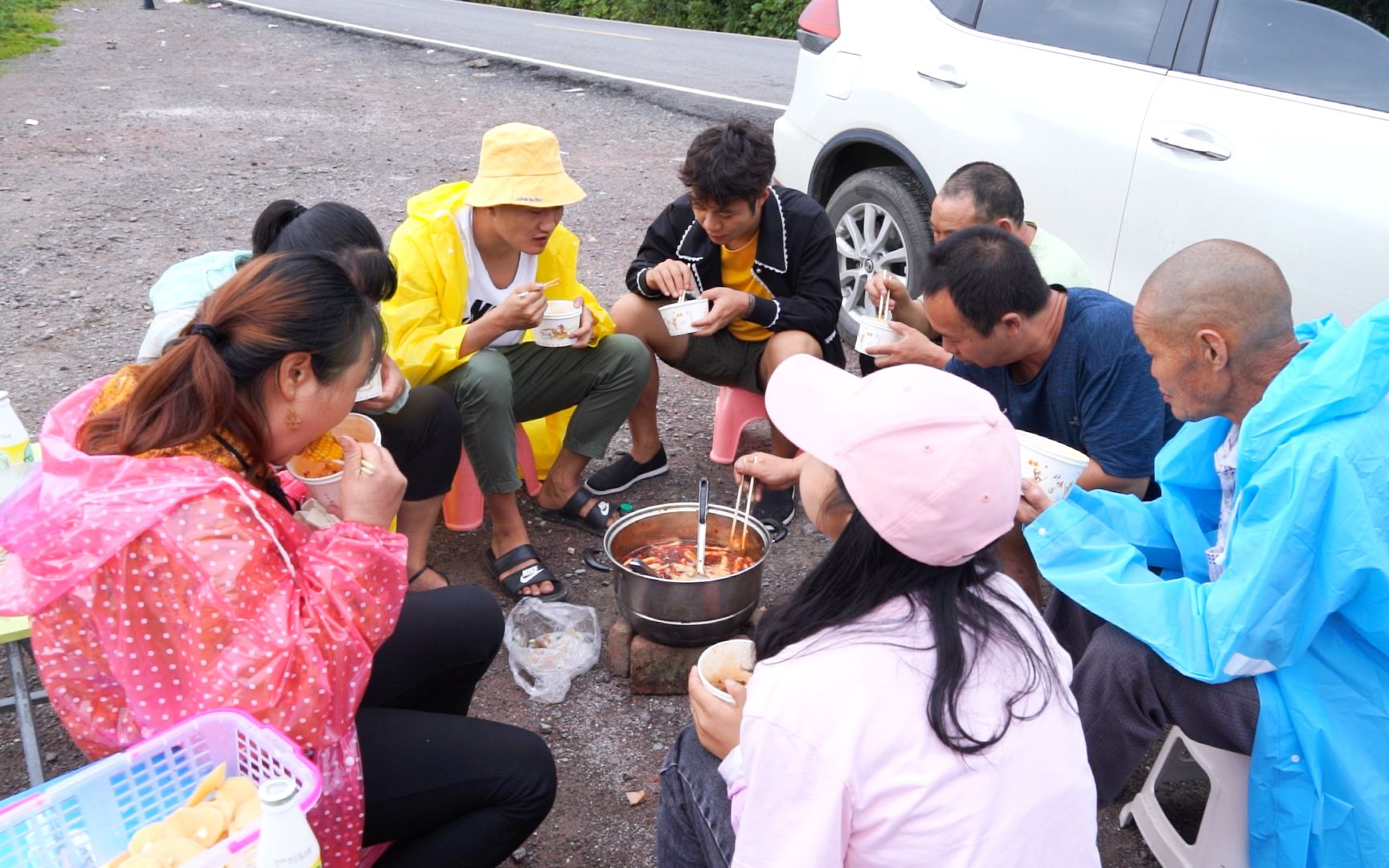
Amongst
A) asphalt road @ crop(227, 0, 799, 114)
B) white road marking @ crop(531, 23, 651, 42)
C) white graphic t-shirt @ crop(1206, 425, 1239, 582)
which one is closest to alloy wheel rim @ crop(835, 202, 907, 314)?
white graphic t-shirt @ crop(1206, 425, 1239, 582)

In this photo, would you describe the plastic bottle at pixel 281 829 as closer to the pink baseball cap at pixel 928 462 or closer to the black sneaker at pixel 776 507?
the pink baseball cap at pixel 928 462

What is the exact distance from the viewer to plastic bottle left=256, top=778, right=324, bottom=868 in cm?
142

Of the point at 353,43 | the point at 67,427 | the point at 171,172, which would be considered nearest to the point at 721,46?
the point at 353,43

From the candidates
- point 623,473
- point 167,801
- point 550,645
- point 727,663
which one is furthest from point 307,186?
point 167,801

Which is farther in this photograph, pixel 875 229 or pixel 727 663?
pixel 875 229

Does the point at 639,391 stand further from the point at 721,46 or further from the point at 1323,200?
the point at 721,46

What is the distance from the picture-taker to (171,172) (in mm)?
8453

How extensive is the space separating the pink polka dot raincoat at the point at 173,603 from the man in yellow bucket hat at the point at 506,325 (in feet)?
5.34

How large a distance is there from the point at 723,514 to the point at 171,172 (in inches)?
275

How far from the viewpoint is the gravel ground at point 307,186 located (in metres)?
2.97

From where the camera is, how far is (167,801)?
1.69m

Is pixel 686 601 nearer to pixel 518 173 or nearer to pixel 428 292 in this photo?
pixel 428 292

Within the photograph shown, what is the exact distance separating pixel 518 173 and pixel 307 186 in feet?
17.6

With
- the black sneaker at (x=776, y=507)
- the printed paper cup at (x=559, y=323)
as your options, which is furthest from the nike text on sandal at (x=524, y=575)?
the black sneaker at (x=776, y=507)
